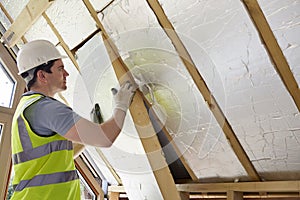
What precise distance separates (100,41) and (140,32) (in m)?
0.39

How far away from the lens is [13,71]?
3.51m

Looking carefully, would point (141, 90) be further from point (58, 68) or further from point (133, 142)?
point (58, 68)

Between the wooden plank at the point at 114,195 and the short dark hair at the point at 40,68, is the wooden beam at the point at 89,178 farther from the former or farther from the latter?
the short dark hair at the point at 40,68

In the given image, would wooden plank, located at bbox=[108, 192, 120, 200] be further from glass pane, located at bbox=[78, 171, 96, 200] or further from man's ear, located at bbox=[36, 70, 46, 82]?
man's ear, located at bbox=[36, 70, 46, 82]

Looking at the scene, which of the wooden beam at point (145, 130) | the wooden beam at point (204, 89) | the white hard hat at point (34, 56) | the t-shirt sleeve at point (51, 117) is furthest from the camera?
the wooden beam at point (145, 130)

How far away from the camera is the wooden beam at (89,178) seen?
155 inches

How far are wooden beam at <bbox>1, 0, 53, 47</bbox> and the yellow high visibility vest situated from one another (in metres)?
0.98

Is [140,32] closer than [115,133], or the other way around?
[115,133]

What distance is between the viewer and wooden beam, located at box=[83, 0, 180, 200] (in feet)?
7.95

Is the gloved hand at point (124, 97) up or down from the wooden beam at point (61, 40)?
down

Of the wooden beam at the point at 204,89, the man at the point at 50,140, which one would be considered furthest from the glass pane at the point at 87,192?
the man at the point at 50,140

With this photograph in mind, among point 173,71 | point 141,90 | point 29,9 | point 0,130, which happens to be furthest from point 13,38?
point 173,71

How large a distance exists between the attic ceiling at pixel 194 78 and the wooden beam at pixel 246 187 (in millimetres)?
65

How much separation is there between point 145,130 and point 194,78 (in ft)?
1.83
